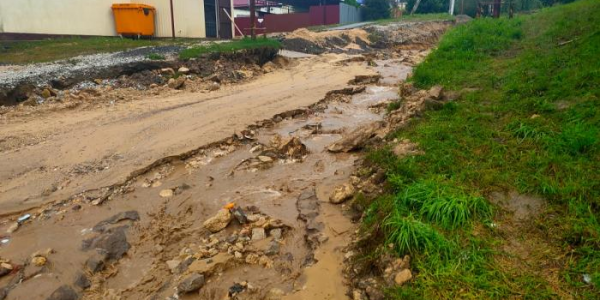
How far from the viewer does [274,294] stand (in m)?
3.50

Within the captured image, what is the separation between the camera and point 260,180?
5.95m

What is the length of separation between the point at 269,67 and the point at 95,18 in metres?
7.68

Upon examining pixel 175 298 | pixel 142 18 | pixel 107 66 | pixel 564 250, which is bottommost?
pixel 175 298

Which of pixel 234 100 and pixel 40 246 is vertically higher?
pixel 234 100

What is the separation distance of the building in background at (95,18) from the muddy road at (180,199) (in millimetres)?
7919

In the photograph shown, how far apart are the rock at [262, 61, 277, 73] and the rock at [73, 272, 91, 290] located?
35.7 feet

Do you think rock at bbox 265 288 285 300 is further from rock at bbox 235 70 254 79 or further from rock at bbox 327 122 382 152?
rock at bbox 235 70 254 79

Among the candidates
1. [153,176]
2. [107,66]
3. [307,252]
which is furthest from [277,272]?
[107,66]

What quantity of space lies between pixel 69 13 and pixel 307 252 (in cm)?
1587

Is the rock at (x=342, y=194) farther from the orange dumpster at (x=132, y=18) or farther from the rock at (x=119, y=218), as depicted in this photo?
the orange dumpster at (x=132, y=18)

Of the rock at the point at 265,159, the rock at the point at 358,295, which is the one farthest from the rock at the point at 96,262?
the rock at the point at 265,159

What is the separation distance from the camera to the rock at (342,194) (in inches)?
194

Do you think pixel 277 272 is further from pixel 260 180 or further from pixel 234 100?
pixel 234 100

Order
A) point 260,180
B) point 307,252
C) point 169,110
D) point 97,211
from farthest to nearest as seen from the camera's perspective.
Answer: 1. point 169,110
2. point 260,180
3. point 97,211
4. point 307,252
